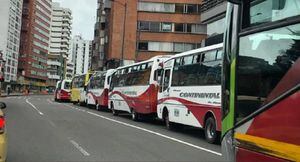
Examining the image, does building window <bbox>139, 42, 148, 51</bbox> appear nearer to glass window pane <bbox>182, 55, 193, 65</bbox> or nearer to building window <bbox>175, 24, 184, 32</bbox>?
building window <bbox>175, 24, 184, 32</bbox>

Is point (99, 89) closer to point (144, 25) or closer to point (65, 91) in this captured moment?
point (65, 91)

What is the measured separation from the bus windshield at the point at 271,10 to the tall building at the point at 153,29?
2466 inches

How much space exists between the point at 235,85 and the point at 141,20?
210 feet

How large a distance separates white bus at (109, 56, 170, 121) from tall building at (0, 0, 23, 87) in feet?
232

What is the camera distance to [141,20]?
6831cm

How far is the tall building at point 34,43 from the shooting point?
144125 millimetres

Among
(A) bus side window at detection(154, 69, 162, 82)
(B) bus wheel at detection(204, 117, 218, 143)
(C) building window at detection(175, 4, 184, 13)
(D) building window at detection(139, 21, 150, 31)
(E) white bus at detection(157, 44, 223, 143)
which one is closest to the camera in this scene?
(B) bus wheel at detection(204, 117, 218, 143)

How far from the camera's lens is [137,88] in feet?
85.6

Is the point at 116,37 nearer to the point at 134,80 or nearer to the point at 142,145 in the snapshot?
the point at 134,80

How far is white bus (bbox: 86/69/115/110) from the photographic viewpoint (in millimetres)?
36156

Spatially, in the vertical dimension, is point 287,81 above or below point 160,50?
below

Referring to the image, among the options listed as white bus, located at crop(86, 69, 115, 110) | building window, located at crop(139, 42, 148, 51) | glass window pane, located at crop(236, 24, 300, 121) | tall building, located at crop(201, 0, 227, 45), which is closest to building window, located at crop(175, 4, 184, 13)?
building window, located at crop(139, 42, 148, 51)

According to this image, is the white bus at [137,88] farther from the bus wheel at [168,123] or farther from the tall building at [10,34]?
the tall building at [10,34]

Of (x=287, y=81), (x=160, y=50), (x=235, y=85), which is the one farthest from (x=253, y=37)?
(x=160, y=50)
